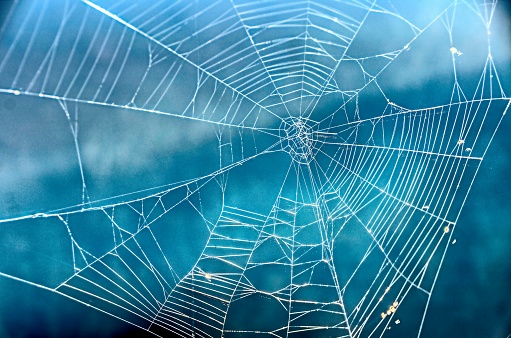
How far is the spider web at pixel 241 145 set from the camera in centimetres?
97

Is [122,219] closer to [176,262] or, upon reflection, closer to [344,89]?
[176,262]

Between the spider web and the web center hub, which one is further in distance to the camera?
the web center hub

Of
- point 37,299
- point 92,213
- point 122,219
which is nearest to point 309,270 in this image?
point 122,219

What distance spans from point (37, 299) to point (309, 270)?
3.58ft

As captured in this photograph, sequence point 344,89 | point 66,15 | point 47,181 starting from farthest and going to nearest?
point 344,89
point 47,181
point 66,15

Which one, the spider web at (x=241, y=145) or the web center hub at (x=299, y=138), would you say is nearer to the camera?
the spider web at (x=241, y=145)

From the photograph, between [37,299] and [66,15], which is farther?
[37,299]

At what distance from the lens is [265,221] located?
4.66 feet

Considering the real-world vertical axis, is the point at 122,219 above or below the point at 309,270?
above

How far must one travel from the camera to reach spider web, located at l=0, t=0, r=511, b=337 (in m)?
0.97

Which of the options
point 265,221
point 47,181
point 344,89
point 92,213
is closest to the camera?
point 47,181

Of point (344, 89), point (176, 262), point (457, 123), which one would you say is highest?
point (344, 89)

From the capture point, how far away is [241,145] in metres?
1.30

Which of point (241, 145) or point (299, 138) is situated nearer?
point (241, 145)
